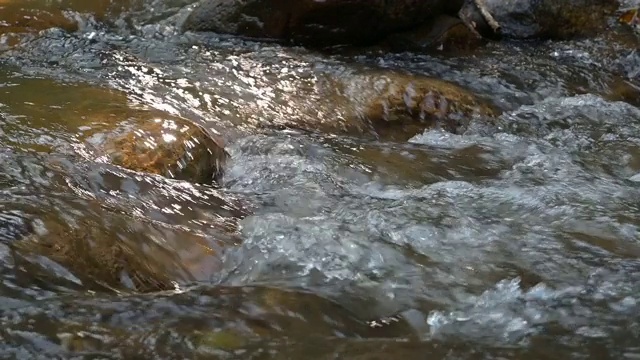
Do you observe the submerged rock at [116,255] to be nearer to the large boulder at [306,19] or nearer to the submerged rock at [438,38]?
the large boulder at [306,19]

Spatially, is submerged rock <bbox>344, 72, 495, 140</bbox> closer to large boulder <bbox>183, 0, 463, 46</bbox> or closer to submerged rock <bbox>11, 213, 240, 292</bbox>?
large boulder <bbox>183, 0, 463, 46</bbox>

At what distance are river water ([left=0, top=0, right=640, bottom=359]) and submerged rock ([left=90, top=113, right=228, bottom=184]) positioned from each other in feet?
0.43

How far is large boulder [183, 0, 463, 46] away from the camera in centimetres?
702

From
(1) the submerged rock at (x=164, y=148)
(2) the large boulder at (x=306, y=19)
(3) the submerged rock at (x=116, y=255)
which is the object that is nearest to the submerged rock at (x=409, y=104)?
(2) the large boulder at (x=306, y=19)

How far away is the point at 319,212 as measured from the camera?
151 inches

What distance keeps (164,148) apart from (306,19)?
11.2 ft

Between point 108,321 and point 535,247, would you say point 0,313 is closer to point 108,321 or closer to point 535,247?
point 108,321

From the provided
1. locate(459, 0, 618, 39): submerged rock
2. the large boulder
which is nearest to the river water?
the large boulder

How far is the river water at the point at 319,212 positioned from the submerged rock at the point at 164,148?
0.13 metres

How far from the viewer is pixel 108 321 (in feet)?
7.02

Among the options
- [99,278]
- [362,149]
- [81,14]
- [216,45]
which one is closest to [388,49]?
[216,45]

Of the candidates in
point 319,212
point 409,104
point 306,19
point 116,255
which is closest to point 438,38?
point 306,19

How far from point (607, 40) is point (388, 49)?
3019 millimetres

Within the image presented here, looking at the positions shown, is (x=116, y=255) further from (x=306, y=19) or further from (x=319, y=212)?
(x=306, y=19)
